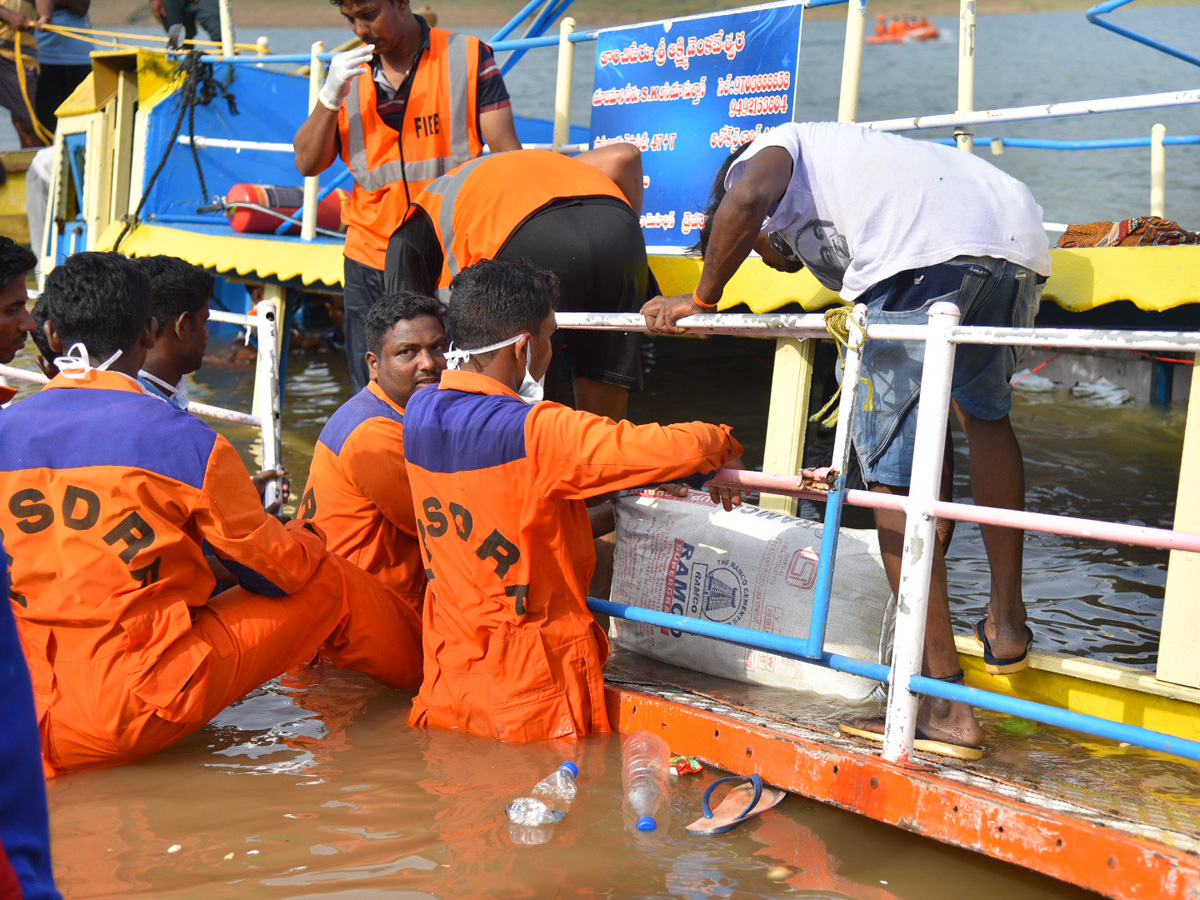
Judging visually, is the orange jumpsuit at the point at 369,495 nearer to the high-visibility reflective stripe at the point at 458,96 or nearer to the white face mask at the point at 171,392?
the white face mask at the point at 171,392

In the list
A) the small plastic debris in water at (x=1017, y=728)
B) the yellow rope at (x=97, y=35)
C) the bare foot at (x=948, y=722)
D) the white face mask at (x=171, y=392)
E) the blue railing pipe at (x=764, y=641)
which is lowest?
the small plastic debris in water at (x=1017, y=728)

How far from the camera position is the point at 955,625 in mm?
4500

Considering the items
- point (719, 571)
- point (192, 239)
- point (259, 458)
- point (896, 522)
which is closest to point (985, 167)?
point (896, 522)

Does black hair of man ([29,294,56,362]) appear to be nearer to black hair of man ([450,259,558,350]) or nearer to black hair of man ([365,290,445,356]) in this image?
black hair of man ([365,290,445,356])

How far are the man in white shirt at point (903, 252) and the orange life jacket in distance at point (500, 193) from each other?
829 millimetres

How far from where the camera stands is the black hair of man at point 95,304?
9.32 feet

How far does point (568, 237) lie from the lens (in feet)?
11.9

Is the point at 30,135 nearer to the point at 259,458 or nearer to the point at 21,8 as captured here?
the point at 21,8

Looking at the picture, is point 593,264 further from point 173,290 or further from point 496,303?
point 173,290

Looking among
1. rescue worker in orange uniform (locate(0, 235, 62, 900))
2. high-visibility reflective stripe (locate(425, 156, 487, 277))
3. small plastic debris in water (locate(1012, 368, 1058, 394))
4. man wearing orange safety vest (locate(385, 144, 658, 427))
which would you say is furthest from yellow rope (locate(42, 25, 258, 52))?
rescue worker in orange uniform (locate(0, 235, 62, 900))

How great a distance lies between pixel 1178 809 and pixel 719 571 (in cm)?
132

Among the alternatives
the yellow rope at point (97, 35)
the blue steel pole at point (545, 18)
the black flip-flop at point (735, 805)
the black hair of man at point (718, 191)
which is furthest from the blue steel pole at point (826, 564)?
the yellow rope at point (97, 35)

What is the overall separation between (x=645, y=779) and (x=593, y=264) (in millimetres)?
1661

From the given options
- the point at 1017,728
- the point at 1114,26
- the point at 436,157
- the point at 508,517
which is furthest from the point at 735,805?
the point at 1114,26
